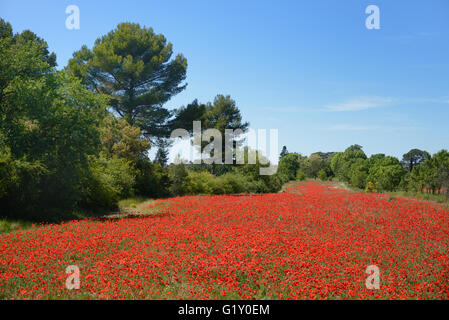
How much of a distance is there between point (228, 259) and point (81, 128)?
38.5ft

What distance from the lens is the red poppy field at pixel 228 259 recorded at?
6.54m

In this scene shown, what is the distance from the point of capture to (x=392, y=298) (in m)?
6.22

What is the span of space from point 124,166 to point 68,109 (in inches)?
383

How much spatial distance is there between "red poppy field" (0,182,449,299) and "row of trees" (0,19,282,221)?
13.2ft

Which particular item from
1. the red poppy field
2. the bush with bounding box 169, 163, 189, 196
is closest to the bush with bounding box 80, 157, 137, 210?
the red poppy field

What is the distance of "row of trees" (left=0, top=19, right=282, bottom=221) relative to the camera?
15430mm

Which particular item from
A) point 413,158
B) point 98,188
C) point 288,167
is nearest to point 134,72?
point 98,188

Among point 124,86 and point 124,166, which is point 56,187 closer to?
point 124,166

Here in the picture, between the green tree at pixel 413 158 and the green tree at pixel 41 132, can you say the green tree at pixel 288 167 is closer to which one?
the green tree at pixel 413 158

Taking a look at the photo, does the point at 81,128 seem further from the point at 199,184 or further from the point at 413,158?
the point at 413,158

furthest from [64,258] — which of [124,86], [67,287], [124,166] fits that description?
[124,86]

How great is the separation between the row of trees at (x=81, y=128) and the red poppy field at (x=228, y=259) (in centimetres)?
402

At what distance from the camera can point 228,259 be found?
8.43 m

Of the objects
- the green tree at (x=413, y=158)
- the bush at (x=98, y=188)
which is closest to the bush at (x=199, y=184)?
the bush at (x=98, y=188)
